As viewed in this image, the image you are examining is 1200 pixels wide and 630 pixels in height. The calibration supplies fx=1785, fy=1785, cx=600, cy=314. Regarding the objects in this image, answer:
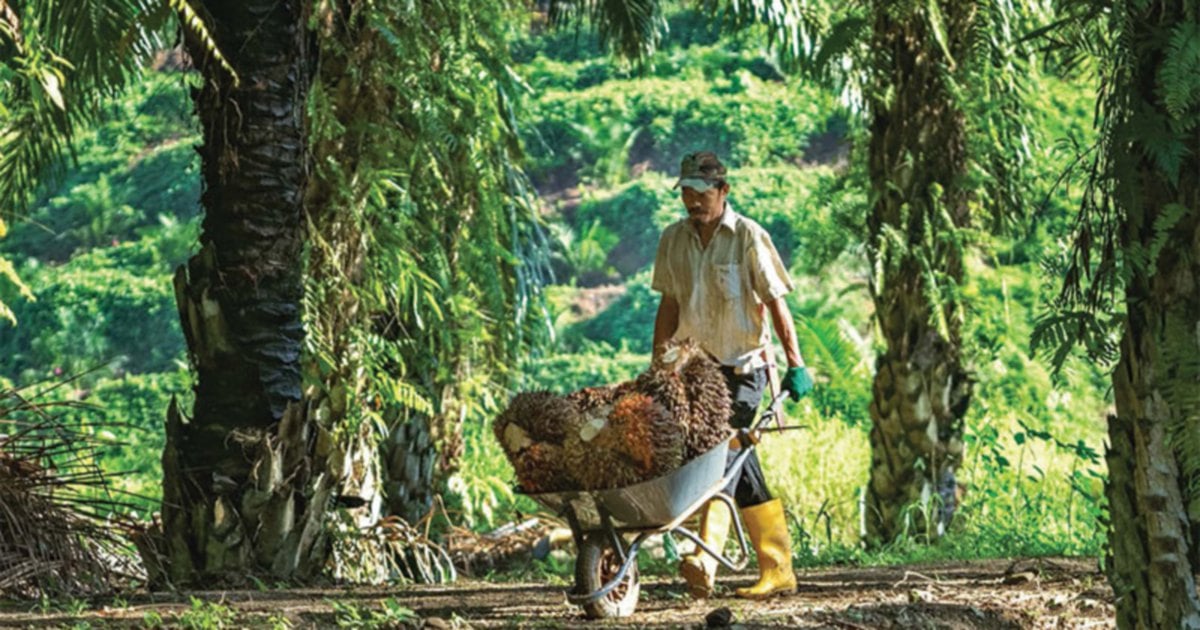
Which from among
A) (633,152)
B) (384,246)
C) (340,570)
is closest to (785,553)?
(340,570)

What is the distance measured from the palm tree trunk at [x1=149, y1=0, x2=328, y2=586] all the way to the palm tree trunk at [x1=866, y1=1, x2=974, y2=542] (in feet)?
13.0

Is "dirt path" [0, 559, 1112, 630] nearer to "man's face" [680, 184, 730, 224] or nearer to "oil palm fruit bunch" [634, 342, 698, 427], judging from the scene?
"oil palm fruit bunch" [634, 342, 698, 427]

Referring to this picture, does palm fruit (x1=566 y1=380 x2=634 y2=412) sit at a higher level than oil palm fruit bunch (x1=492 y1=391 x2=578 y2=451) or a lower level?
higher

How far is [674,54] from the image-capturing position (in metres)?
21.8

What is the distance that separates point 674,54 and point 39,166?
1326 cm

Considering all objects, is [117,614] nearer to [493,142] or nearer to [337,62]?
[337,62]

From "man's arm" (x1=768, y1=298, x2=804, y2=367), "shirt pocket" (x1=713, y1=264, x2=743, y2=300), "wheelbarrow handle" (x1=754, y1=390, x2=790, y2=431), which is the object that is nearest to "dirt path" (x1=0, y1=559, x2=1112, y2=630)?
"wheelbarrow handle" (x1=754, y1=390, x2=790, y2=431)

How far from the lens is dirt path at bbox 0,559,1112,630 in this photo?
209 inches

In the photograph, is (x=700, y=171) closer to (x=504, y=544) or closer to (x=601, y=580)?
(x=601, y=580)

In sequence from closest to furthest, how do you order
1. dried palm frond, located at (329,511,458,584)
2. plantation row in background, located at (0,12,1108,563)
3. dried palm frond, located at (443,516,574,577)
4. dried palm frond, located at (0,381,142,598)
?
1. dried palm frond, located at (0,381,142,598)
2. dried palm frond, located at (329,511,458,584)
3. dried palm frond, located at (443,516,574,577)
4. plantation row in background, located at (0,12,1108,563)

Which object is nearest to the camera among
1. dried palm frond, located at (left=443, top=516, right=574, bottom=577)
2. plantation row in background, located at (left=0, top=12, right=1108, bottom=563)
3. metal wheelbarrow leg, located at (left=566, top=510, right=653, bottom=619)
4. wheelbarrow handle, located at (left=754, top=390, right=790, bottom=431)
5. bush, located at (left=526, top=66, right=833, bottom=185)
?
metal wheelbarrow leg, located at (left=566, top=510, right=653, bottom=619)

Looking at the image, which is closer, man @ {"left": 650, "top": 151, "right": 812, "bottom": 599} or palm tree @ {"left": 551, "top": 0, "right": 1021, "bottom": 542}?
man @ {"left": 650, "top": 151, "right": 812, "bottom": 599}

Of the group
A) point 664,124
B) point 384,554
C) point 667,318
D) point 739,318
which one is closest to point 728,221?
point 739,318

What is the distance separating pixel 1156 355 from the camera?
443cm
